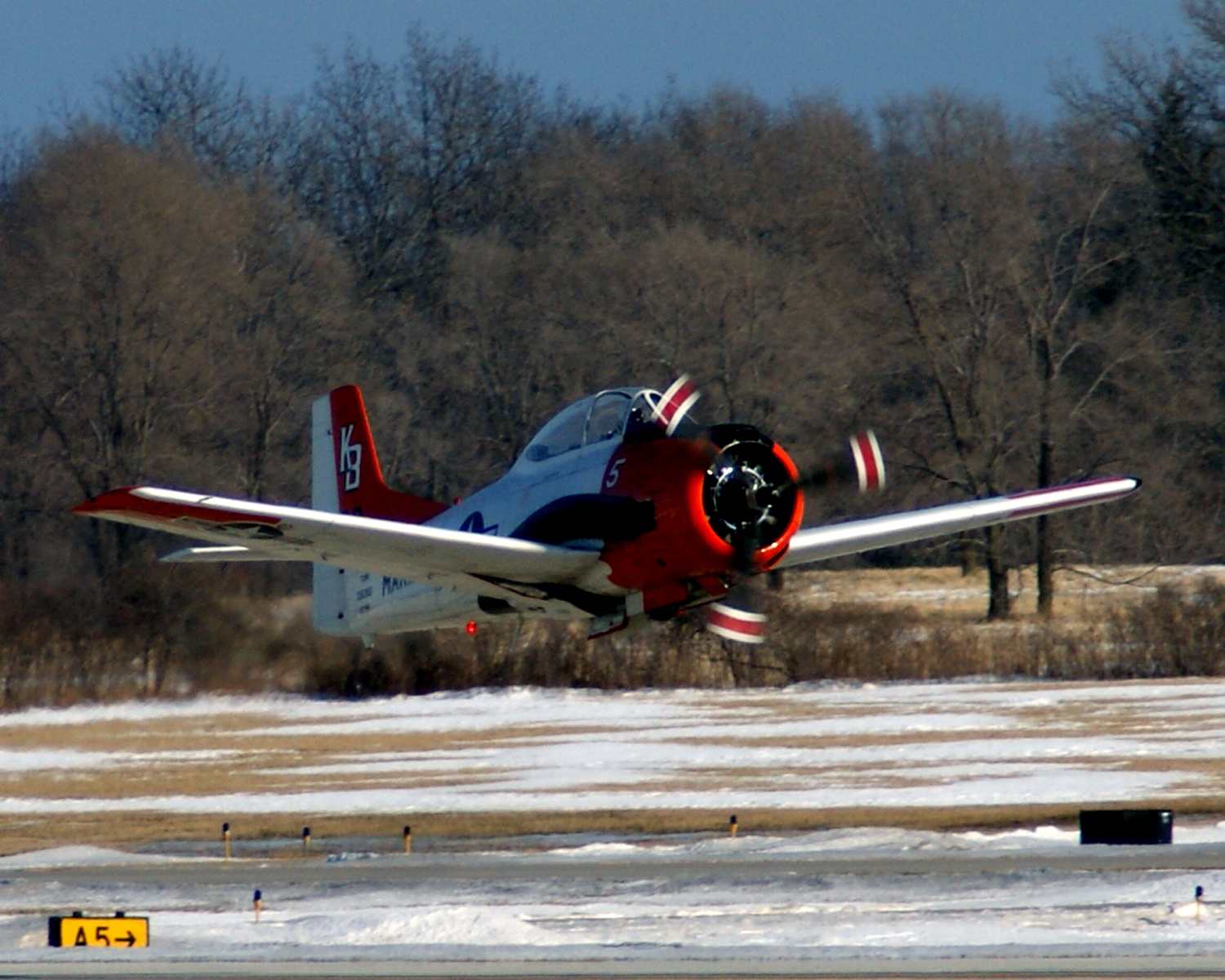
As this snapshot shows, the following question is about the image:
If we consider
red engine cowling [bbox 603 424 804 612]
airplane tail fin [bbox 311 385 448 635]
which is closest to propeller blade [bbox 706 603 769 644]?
red engine cowling [bbox 603 424 804 612]

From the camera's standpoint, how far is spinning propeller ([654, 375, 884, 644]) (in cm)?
1716

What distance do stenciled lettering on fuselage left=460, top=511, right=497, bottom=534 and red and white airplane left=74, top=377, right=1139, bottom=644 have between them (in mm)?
26

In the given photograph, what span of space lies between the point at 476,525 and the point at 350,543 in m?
1.98

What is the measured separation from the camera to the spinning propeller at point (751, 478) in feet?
56.3

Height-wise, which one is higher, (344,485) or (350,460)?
(350,460)

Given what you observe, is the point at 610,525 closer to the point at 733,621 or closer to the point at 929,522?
the point at 733,621

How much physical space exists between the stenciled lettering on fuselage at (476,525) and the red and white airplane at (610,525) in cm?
3

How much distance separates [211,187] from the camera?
62562 mm

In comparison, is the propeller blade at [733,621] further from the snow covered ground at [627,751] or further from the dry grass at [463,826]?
the snow covered ground at [627,751]

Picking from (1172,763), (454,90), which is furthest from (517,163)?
(1172,763)

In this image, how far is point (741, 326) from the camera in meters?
47.5

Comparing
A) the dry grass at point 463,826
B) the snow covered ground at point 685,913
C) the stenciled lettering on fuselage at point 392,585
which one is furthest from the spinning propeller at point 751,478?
the dry grass at point 463,826

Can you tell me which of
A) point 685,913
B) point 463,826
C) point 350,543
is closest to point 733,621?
point 685,913

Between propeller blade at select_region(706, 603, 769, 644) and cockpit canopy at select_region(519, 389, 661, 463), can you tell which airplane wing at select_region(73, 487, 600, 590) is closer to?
cockpit canopy at select_region(519, 389, 661, 463)
